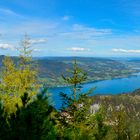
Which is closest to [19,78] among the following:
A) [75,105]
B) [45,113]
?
[75,105]

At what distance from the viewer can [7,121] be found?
15.2 m

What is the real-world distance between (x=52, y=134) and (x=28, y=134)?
1271 millimetres

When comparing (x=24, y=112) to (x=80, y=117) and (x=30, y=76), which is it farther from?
(x=30, y=76)

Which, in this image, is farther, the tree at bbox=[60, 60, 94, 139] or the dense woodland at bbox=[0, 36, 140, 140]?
the tree at bbox=[60, 60, 94, 139]

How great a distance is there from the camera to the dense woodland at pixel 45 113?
1419 cm

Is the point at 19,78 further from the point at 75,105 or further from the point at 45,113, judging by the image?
the point at 45,113

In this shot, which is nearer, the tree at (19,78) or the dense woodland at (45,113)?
the dense woodland at (45,113)

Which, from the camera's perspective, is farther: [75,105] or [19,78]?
[19,78]

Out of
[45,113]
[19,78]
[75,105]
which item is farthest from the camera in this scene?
[19,78]

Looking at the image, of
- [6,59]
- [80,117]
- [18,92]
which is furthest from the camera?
[6,59]

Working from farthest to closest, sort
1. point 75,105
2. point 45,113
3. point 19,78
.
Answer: point 19,78, point 75,105, point 45,113

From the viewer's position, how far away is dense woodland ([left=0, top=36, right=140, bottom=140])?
46.6ft

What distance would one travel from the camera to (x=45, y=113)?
16594 millimetres

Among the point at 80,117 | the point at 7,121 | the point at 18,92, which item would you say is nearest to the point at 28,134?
the point at 7,121
